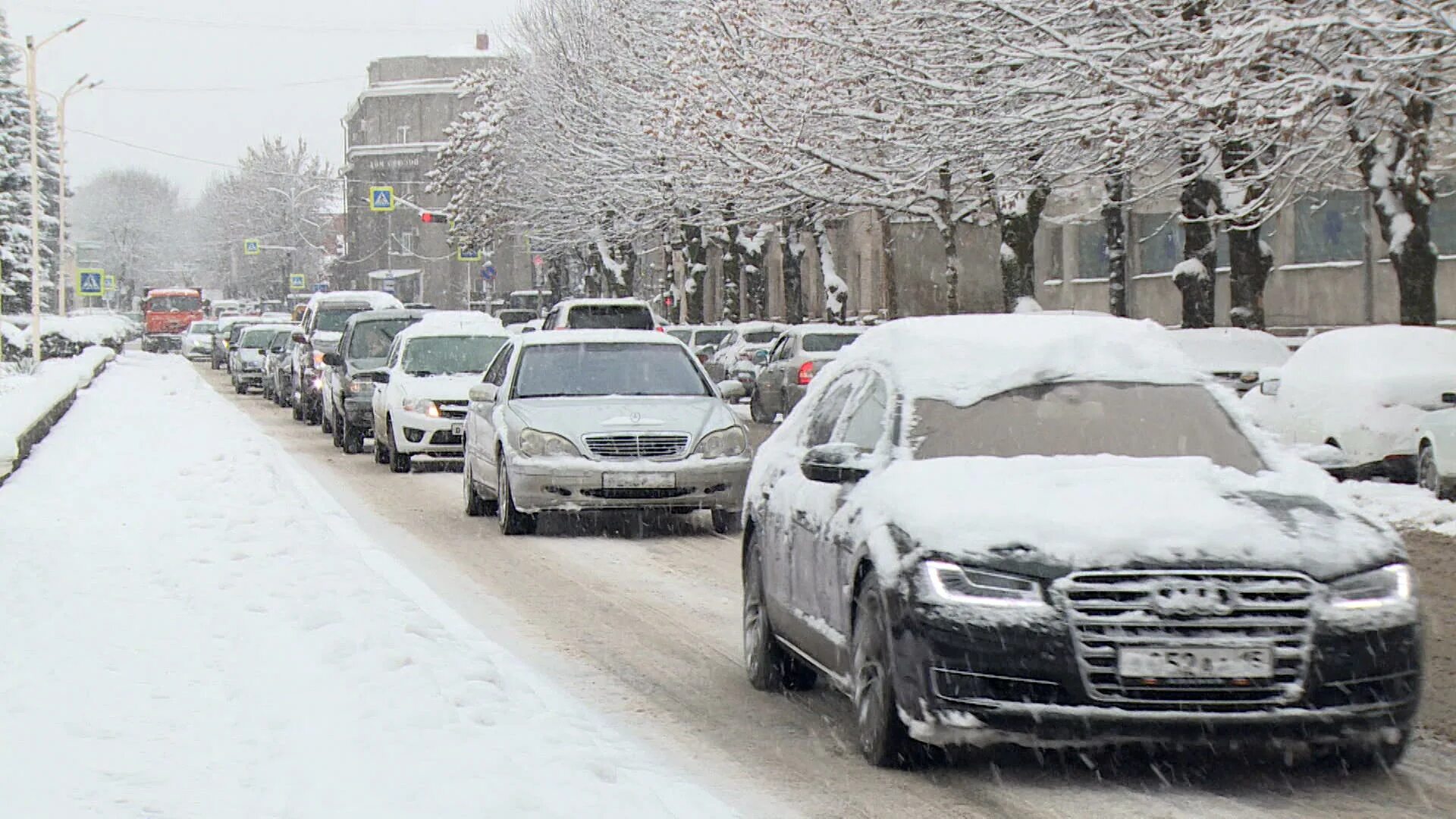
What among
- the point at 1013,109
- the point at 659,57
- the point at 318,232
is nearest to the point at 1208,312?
the point at 1013,109

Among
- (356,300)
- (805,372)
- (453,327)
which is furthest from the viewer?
(356,300)

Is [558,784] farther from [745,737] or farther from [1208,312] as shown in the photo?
[1208,312]

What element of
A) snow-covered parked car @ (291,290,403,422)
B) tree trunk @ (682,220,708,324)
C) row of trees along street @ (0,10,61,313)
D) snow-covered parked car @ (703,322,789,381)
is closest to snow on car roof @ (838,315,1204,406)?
snow-covered parked car @ (291,290,403,422)

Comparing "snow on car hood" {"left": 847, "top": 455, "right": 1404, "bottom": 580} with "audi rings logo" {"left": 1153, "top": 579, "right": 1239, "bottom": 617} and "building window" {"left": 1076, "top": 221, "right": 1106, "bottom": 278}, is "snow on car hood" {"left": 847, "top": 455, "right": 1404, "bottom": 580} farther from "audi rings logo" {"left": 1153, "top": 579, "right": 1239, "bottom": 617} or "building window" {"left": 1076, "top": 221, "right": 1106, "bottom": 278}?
"building window" {"left": 1076, "top": 221, "right": 1106, "bottom": 278}

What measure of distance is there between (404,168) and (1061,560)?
13931 cm

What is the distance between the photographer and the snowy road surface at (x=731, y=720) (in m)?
6.57

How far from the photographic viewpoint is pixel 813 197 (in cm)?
3684

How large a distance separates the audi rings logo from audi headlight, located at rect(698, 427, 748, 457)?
9.24m

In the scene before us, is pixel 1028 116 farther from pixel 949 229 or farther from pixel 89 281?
pixel 89 281

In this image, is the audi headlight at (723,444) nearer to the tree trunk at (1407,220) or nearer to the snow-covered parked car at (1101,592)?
the snow-covered parked car at (1101,592)

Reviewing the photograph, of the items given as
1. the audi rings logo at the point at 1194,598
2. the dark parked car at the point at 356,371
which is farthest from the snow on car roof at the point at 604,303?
the audi rings logo at the point at 1194,598

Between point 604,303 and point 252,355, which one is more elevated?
point 604,303

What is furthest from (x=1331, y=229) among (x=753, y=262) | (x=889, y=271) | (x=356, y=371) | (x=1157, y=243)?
(x=356, y=371)

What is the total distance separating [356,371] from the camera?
27.8 meters
